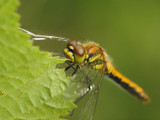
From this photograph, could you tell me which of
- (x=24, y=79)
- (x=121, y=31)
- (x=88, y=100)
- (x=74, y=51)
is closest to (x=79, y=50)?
(x=74, y=51)

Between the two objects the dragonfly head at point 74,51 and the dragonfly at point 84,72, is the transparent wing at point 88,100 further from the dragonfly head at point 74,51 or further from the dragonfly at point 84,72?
the dragonfly head at point 74,51

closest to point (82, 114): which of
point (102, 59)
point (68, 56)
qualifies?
point (68, 56)

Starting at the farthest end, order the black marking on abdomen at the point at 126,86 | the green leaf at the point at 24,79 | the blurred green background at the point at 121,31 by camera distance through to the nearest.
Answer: the blurred green background at the point at 121,31 < the black marking on abdomen at the point at 126,86 < the green leaf at the point at 24,79

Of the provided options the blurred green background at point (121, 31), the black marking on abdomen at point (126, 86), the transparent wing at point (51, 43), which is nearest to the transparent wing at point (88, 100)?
the transparent wing at point (51, 43)

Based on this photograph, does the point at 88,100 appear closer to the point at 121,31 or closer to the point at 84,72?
the point at 84,72

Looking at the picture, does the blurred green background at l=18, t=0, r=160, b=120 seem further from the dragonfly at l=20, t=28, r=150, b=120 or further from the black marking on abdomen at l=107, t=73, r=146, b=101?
the dragonfly at l=20, t=28, r=150, b=120

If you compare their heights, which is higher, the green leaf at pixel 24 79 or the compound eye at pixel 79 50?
the compound eye at pixel 79 50
